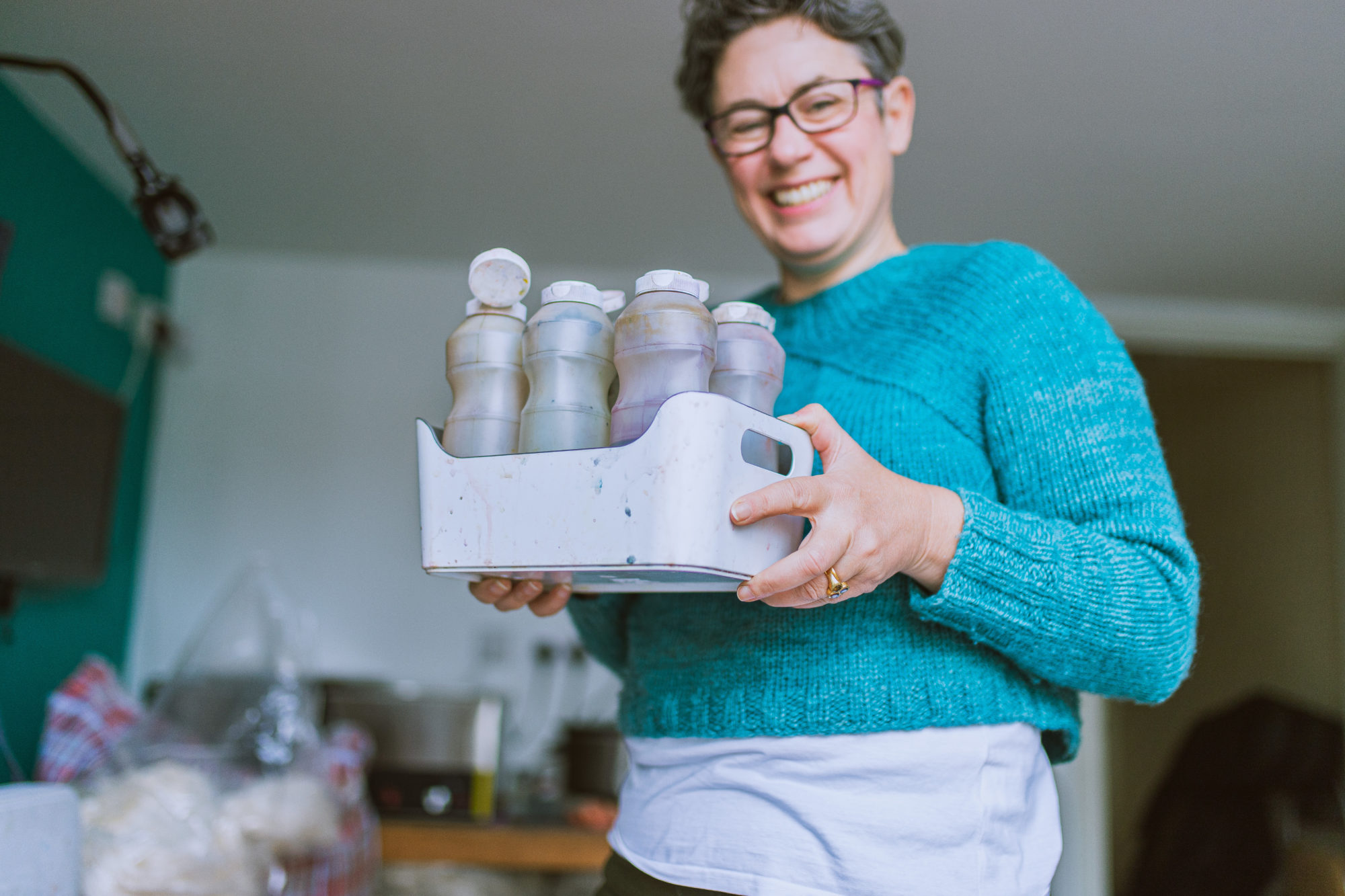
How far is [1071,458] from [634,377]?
0.29m

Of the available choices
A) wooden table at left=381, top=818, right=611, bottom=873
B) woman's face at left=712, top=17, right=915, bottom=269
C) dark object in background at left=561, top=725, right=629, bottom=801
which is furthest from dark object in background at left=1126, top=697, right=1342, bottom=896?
woman's face at left=712, top=17, right=915, bottom=269

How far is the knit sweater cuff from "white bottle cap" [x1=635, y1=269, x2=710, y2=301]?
201 mm

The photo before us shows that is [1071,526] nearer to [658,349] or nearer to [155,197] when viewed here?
[658,349]

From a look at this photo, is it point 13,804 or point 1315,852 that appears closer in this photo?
point 13,804

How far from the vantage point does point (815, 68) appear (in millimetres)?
825

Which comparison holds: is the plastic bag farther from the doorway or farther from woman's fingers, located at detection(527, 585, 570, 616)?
the doorway

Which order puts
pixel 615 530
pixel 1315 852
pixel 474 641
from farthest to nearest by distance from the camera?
1. pixel 474 641
2. pixel 1315 852
3. pixel 615 530

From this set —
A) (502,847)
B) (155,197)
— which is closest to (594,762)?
(502,847)

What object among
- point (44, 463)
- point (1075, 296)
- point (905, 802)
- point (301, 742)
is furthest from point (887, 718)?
point (44, 463)

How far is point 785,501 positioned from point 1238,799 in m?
3.33

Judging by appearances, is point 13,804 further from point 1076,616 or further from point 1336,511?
point 1336,511

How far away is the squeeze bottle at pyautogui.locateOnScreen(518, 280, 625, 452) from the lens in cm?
59

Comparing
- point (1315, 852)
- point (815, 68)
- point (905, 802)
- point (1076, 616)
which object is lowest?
point (1315, 852)

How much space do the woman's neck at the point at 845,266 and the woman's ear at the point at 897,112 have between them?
0.07 metres
